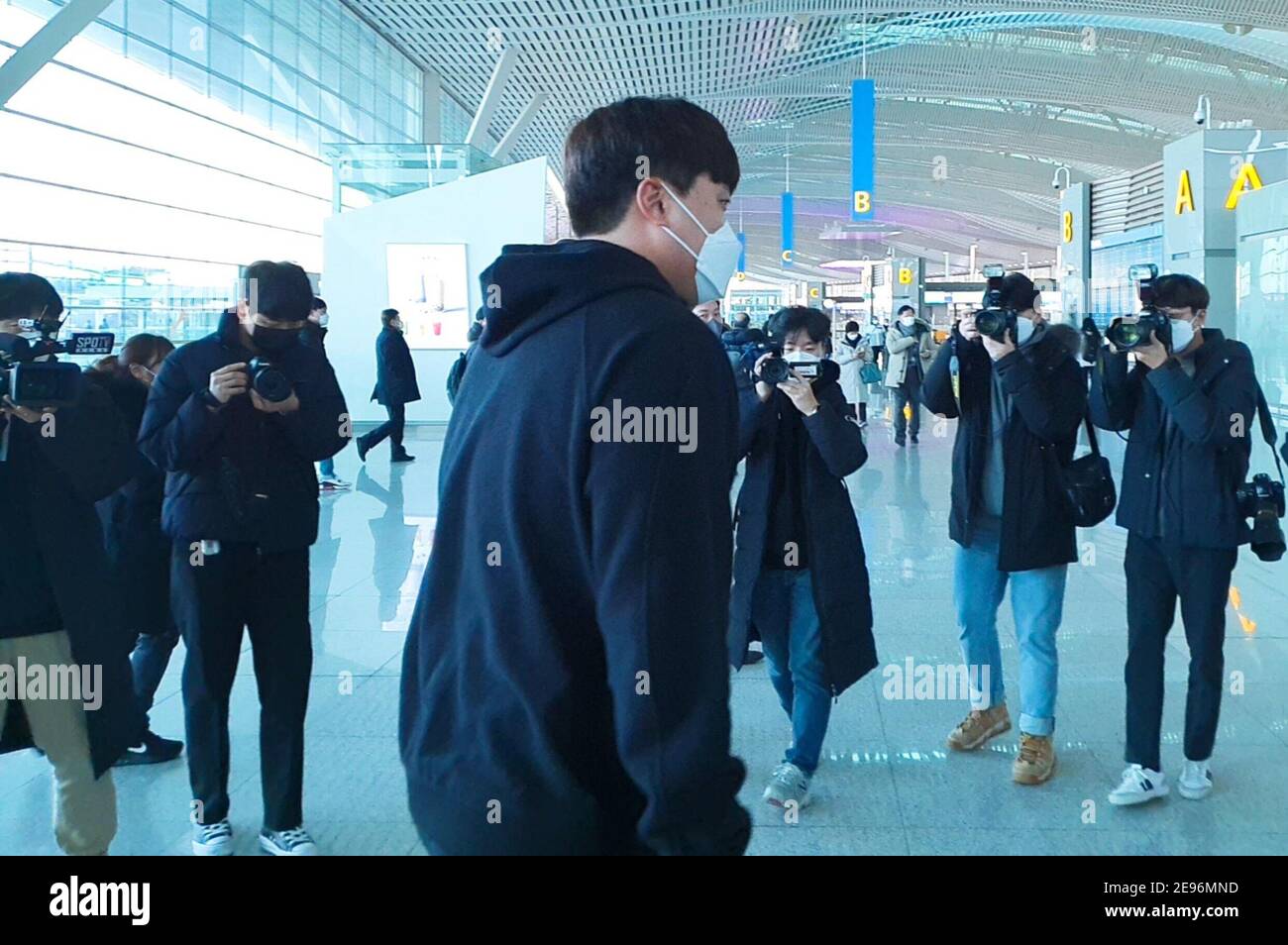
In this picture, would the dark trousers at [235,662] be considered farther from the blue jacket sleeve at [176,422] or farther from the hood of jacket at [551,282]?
the hood of jacket at [551,282]

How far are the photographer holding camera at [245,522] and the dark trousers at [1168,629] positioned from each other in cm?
264

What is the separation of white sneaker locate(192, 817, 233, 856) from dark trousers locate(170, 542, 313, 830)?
0.09ft

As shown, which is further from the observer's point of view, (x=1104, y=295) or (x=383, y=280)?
(x=383, y=280)

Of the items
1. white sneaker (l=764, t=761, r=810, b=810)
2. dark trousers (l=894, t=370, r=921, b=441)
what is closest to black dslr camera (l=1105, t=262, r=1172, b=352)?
white sneaker (l=764, t=761, r=810, b=810)

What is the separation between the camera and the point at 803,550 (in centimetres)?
385

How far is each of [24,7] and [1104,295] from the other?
13.0 meters

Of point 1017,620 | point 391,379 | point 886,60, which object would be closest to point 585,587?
point 1017,620

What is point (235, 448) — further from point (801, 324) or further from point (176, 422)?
point (801, 324)

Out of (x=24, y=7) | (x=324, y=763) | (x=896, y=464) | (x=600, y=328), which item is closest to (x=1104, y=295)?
(x=896, y=464)

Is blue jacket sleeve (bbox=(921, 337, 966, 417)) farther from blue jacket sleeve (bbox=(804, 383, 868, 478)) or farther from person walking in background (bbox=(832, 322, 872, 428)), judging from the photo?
person walking in background (bbox=(832, 322, 872, 428))

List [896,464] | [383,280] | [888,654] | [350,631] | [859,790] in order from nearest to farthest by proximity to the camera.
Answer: [859,790]
[888,654]
[350,631]
[896,464]
[383,280]

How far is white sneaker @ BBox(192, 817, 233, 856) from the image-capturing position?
348 centimetres
